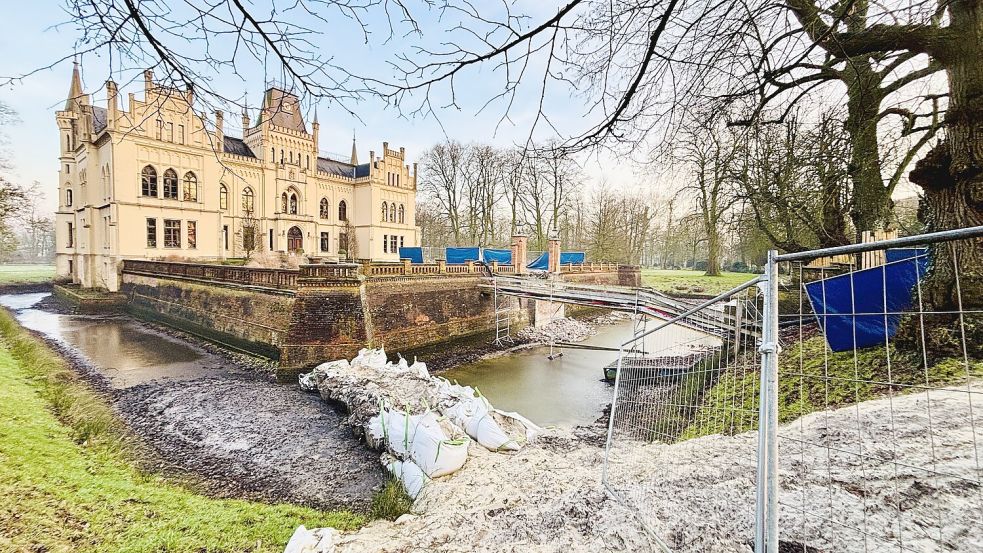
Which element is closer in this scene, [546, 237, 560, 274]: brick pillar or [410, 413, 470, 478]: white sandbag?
[410, 413, 470, 478]: white sandbag

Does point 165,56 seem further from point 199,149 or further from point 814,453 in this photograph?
point 199,149

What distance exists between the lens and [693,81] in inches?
128

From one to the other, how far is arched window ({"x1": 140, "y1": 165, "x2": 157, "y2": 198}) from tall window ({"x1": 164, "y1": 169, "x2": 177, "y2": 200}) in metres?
0.50

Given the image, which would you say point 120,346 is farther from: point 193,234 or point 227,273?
point 193,234

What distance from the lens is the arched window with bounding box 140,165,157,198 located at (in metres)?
22.6

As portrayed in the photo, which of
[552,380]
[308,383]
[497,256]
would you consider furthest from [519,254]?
[308,383]

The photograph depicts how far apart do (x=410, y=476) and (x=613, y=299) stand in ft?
31.3

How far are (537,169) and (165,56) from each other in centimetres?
257

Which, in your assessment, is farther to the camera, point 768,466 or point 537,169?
point 537,169

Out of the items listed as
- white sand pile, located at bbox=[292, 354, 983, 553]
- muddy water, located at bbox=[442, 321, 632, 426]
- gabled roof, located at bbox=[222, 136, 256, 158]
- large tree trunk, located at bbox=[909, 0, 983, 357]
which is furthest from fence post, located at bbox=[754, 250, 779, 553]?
gabled roof, located at bbox=[222, 136, 256, 158]

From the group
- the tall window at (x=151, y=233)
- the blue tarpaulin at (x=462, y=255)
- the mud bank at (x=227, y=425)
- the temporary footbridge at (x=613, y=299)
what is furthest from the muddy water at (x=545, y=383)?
the tall window at (x=151, y=233)

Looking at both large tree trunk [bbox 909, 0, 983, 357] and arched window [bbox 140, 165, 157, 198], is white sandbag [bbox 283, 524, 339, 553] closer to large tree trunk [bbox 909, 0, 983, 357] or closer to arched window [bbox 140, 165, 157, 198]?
large tree trunk [bbox 909, 0, 983, 357]

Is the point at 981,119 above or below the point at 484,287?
above

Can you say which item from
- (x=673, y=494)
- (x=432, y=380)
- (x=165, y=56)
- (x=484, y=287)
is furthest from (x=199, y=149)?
(x=673, y=494)
